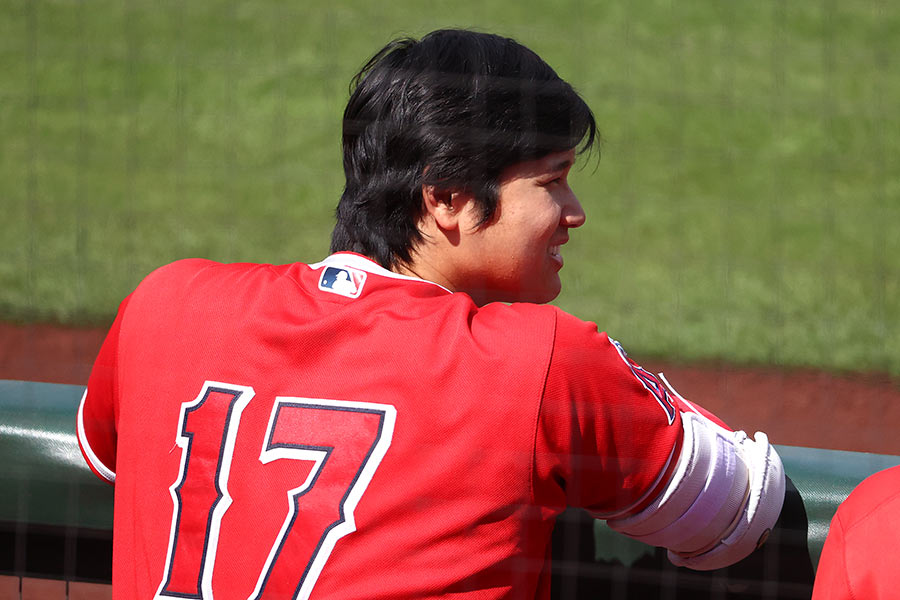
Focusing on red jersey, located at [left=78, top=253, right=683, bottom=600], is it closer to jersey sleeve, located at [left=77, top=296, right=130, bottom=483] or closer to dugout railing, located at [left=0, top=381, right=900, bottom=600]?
jersey sleeve, located at [left=77, top=296, right=130, bottom=483]

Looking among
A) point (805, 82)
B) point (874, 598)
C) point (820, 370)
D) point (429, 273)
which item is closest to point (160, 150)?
point (820, 370)

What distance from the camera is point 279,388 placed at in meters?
1.00

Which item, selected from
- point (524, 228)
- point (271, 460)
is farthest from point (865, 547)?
point (271, 460)

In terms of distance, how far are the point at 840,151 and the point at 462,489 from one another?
495 centimetres

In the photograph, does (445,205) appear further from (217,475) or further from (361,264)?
(217,475)

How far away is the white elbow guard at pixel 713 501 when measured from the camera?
39.2 inches

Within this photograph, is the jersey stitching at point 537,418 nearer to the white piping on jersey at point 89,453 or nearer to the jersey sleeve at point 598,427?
the jersey sleeve at point 598,427

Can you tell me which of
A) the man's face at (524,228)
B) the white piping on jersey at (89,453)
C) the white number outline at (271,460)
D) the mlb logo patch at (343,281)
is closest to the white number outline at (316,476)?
the white number outline at (271,460)

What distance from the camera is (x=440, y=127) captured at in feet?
3.72

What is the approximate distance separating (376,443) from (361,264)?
245 millimetres

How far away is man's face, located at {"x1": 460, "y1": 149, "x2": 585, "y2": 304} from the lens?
112 centimetres

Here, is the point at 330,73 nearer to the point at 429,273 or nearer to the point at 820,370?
the point at 820,370

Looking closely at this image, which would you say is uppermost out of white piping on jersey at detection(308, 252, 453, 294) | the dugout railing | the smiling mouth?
the smiling mouth

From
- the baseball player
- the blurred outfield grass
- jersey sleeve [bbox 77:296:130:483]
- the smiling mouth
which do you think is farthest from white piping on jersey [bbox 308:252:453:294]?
the blurred outfield grass
